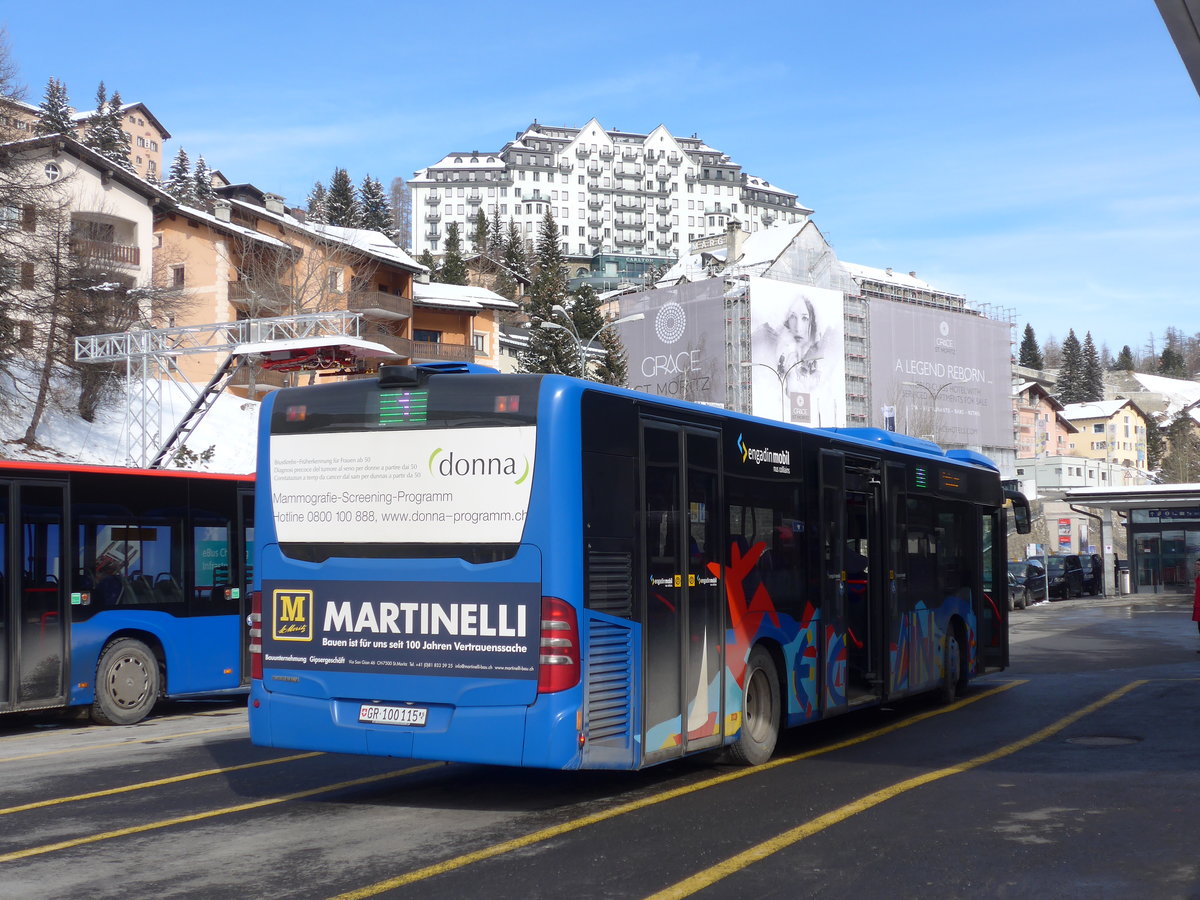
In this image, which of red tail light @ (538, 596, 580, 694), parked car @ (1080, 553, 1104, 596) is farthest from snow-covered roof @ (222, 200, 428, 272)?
red tail light @ (538, 596, 580, 694)

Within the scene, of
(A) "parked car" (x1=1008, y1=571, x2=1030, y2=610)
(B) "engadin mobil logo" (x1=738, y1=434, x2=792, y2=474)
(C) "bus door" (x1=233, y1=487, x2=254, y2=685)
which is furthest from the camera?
(A) "parked car" (x1=1008, y1=571, x2=1030, y2=610)

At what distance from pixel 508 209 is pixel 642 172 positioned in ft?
66.7

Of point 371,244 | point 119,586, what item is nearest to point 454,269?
point 371,244

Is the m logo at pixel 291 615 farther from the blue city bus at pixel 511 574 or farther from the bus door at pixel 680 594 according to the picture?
the bus door at pixel 680 594

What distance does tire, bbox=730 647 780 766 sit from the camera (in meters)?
10.6

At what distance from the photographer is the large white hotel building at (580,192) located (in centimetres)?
19212

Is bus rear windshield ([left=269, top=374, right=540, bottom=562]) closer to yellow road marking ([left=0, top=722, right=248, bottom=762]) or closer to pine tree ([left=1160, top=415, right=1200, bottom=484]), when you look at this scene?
yellow road marking ([left=0, top=722, right=248, bottom=762])

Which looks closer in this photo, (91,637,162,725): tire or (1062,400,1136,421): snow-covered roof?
(91,637,162,725): tire

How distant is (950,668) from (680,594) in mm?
7658

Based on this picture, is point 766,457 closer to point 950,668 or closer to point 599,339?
point 950,668

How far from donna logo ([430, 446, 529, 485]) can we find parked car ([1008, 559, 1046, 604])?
1620 inches

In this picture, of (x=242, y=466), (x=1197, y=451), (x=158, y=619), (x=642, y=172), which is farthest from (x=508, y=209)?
(x=158, y=619)

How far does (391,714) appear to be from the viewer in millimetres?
8727

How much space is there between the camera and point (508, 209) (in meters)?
193
